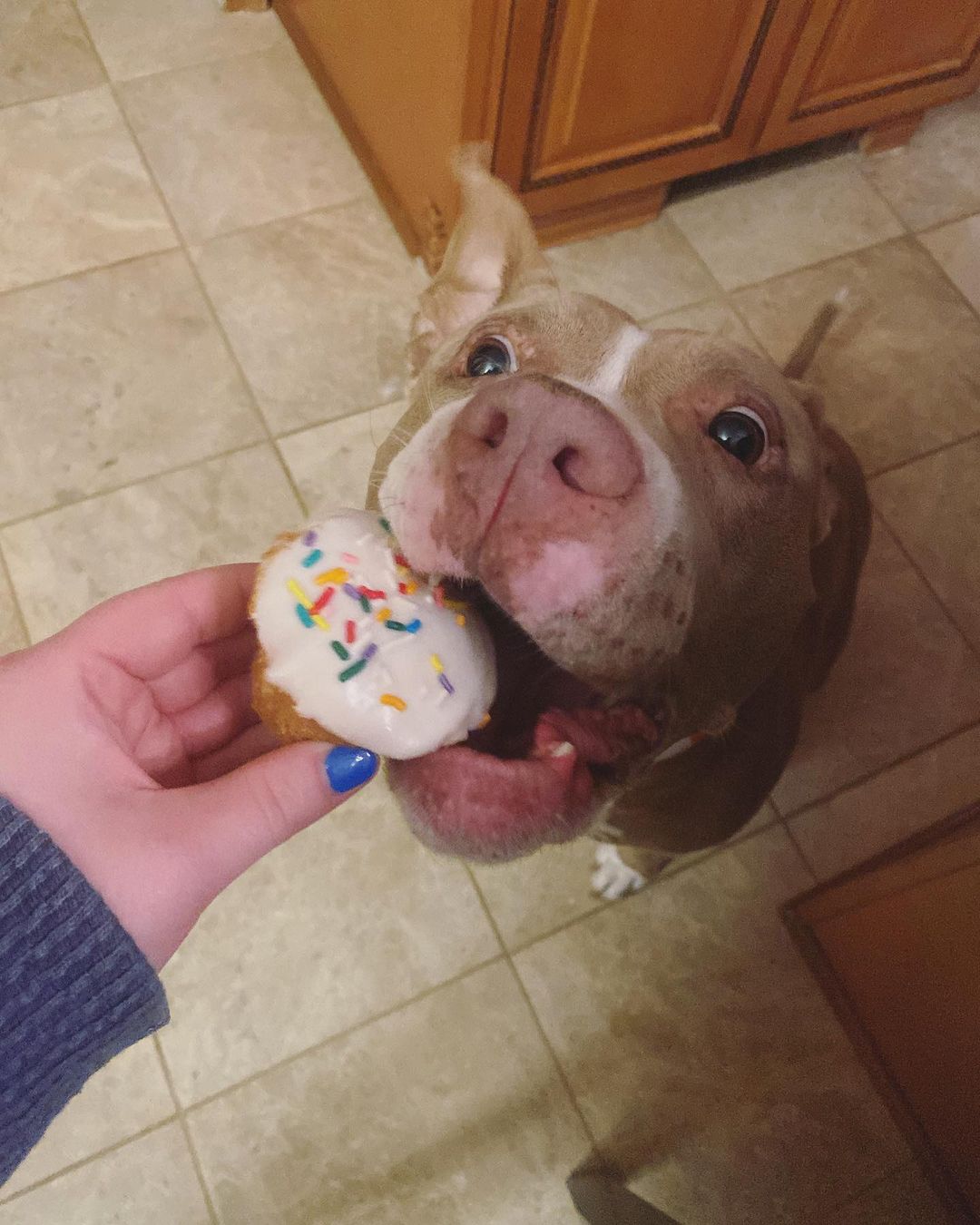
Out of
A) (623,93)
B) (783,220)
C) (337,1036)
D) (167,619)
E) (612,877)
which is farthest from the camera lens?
(783,220)

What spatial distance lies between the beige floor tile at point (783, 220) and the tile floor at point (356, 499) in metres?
0.01

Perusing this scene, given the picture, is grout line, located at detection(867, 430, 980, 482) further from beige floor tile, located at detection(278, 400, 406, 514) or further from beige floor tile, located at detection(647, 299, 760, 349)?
beige floor tile, located at detection(278, 400, 406, 514)

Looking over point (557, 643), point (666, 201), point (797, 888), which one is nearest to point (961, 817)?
point (797, 888)

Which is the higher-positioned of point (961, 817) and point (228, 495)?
point (961, 817)

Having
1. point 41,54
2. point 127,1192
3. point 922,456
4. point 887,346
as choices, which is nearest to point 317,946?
point 127,1192

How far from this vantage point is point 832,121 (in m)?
2.99

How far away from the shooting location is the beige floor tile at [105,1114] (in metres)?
1.91

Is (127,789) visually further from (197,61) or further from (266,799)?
(197,61)

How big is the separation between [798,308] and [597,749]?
2180mm

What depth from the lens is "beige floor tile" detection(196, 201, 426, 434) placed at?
8.87ft

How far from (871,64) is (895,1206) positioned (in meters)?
2.99

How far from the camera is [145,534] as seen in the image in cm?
248

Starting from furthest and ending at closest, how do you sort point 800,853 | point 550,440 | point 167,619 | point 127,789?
1. point 800,853
2. point 167,619
3. point 127,789
4. point 550,440

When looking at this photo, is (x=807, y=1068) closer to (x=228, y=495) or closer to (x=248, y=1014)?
(x=248, y=1014)
